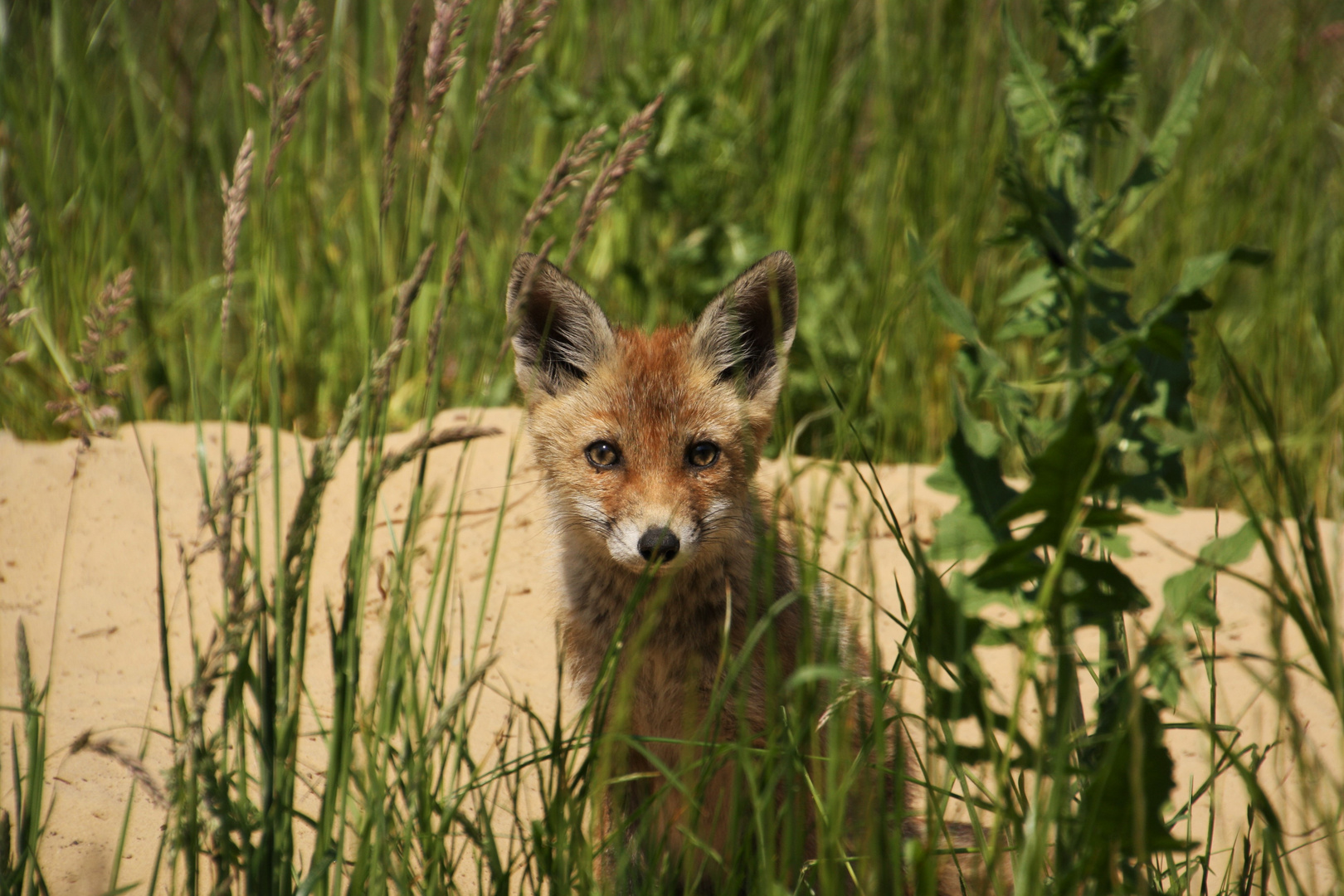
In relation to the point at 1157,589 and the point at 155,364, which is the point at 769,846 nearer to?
the point at 1157,589

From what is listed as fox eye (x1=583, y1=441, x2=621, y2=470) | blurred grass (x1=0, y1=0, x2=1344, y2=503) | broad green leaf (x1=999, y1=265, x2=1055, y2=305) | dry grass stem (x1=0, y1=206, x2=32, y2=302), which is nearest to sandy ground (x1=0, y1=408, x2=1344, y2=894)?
fox eye (x1=583, y1=441, x2=621, y2=470)

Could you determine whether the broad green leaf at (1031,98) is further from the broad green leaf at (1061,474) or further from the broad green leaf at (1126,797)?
the broad green leaf at (1126,797)

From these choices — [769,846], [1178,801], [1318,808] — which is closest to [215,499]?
[769,846]

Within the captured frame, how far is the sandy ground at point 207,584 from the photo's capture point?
2768 mm

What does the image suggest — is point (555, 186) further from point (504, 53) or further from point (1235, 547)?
point (1235, 547)

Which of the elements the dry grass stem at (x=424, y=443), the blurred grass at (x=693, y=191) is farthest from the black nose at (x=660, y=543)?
the blurred grass at (x=693, y=191)

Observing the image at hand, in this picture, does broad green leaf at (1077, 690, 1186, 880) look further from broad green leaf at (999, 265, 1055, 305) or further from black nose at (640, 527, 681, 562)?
black nose at (640, 527, 681, 562)

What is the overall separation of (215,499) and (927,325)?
376 cm

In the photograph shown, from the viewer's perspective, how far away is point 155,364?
15.6 feet

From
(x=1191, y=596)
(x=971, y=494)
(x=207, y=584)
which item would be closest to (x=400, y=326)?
(x=971, y=494)

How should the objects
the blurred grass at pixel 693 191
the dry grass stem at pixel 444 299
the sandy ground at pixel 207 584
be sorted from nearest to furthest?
the dry grass stem at pixel 444 299
the sandy ground at pixel 207 584
the blurred grass at pixel 693 191

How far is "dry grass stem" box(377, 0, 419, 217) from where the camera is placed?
5.41 ft

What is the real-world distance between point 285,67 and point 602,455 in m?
1.49

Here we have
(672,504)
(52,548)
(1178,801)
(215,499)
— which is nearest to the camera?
(215,499)
